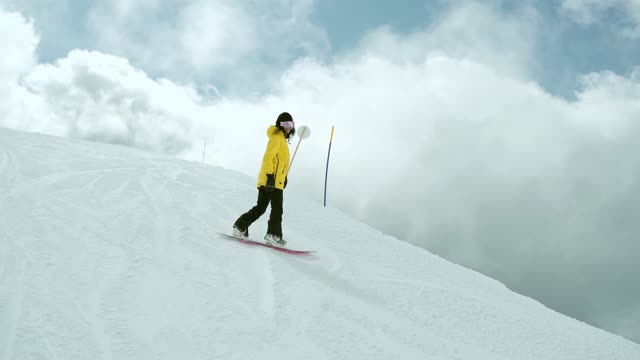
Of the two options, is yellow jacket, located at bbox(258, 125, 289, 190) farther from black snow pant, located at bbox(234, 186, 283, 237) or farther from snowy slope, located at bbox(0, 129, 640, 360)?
snowy slope, located at bbox(0, 129, 640, 360)

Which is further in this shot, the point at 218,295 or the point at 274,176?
the point at 274,176

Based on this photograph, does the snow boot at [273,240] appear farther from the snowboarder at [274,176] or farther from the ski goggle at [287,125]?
the ski goggle at [287,125]

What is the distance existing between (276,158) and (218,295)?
7.98 ft

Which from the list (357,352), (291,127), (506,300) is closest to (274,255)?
(291,127)

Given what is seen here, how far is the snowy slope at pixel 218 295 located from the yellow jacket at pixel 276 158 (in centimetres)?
94

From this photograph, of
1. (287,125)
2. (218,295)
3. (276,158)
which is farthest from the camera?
(287,125)

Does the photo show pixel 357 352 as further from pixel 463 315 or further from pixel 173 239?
pixel 173 239

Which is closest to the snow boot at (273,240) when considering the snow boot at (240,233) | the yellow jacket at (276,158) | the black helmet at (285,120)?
the snow boot at (240,233)

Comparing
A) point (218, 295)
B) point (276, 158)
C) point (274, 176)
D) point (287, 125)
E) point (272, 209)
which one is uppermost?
point (287, 125)

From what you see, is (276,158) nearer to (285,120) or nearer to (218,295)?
(285,120)

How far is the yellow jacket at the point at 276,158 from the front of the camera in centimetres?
661

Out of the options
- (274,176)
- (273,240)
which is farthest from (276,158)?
(273,240)

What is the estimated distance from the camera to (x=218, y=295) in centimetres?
462

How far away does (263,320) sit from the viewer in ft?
13.8
